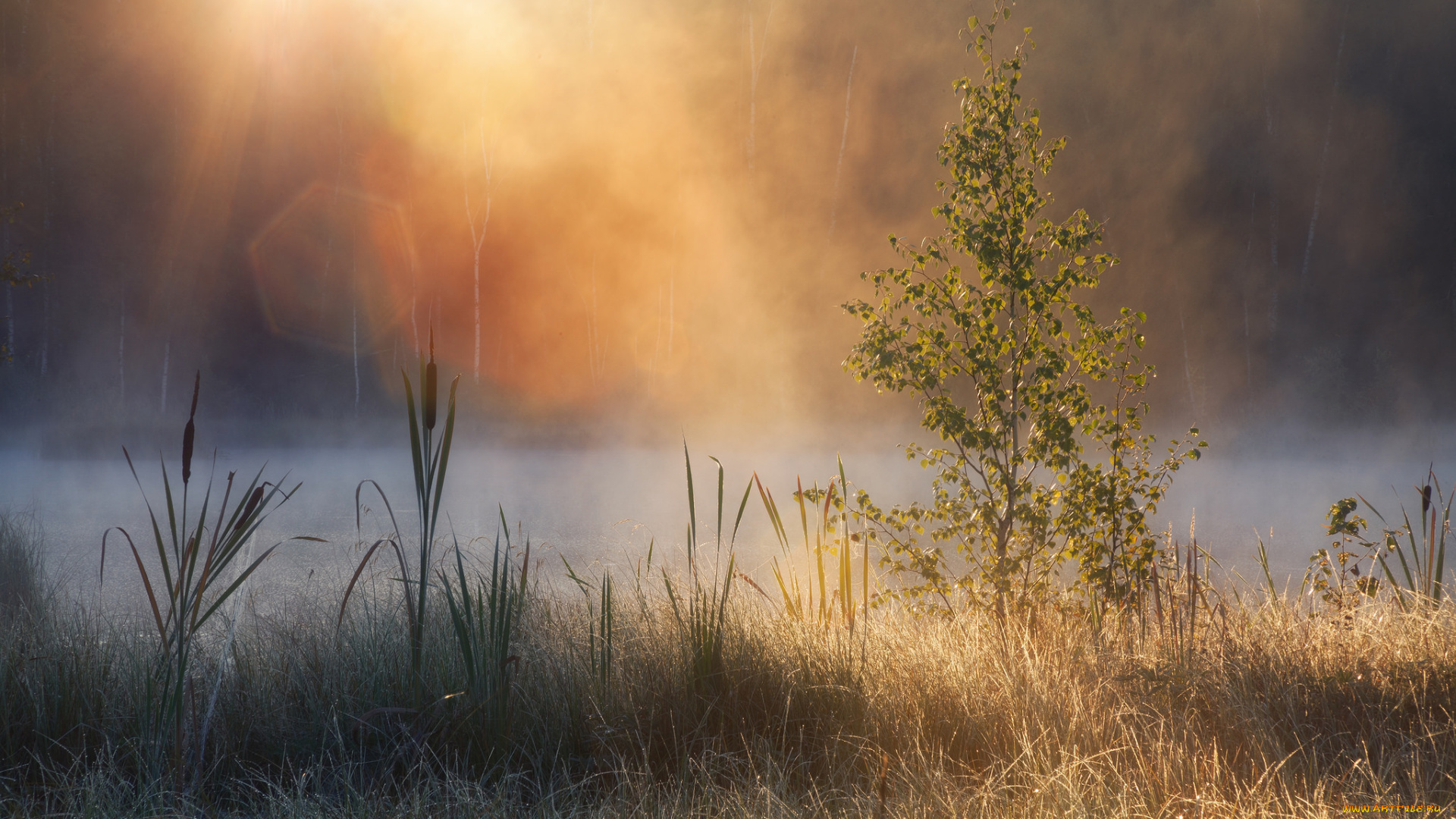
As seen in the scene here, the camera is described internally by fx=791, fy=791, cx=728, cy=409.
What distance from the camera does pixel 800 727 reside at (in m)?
3.21

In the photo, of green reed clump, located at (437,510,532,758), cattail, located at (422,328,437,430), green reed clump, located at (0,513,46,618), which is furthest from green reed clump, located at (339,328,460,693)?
green reed clump, located at (0,513,46,618)

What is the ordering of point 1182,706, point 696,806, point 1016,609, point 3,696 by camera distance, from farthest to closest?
1. point 1016,609
2. point 3,696
3. point 1182,706
4. point 696,806

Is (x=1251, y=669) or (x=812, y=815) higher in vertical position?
(x=1251, y=669)

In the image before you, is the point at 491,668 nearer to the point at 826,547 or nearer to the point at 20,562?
the point at 826,547

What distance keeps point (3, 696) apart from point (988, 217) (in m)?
5.39

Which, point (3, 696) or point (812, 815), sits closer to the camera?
point (812, 815)

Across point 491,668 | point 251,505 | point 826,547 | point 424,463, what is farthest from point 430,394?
point 826,547

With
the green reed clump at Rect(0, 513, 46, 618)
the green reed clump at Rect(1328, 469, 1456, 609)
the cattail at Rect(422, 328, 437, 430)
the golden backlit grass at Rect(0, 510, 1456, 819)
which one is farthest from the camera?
the green reed clump at Rect(0, 513, 46, 618)

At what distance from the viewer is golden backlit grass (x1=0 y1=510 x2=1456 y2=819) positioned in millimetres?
2602

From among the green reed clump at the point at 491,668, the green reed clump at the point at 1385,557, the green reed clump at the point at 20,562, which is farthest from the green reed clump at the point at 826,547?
the green reed clump at the point at 20,562

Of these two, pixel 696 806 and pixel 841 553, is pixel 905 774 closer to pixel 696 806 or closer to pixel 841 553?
pixel 696 806

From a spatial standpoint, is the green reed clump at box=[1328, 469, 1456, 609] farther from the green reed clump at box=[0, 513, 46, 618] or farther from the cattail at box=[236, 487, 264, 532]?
the green reed clump at box=[0, 513, 46, 618]

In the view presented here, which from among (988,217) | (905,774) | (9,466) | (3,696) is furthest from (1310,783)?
(9,466)

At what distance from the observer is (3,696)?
11.4 ft
